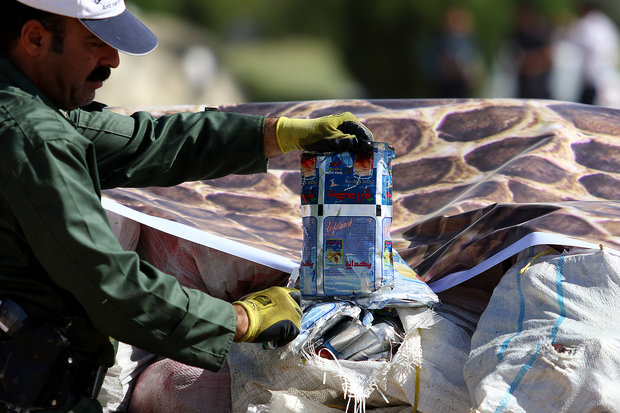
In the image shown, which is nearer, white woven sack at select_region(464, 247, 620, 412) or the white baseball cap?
the white baseball cap

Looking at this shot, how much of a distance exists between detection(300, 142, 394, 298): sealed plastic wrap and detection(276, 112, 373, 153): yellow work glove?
0.04 meters

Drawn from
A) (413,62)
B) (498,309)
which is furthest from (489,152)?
(413,62)

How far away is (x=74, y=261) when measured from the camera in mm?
1773

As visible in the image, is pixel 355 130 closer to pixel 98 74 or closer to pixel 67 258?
pixel 98 74

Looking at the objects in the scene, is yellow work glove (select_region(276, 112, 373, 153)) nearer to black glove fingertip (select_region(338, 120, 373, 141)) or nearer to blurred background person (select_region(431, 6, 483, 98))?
black glove fingertip (select_region(338, 120, 373, 141))

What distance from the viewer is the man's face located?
6.42ft

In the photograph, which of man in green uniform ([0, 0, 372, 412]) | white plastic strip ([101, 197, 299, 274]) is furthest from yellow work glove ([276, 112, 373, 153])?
man in green uniform ([0, 0, 372, 412])

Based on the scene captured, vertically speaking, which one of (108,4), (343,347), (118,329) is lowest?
(343,347)

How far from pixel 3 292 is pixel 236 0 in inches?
370

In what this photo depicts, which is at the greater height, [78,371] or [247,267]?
[78,371]

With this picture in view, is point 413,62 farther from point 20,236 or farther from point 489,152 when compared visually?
point 20,236

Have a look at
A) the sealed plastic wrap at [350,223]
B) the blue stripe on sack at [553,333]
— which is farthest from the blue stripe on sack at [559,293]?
the sealed plastic wrap at [350,223]

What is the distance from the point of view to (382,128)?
149 inches

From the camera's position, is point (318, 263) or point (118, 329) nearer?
point (118, 329)
